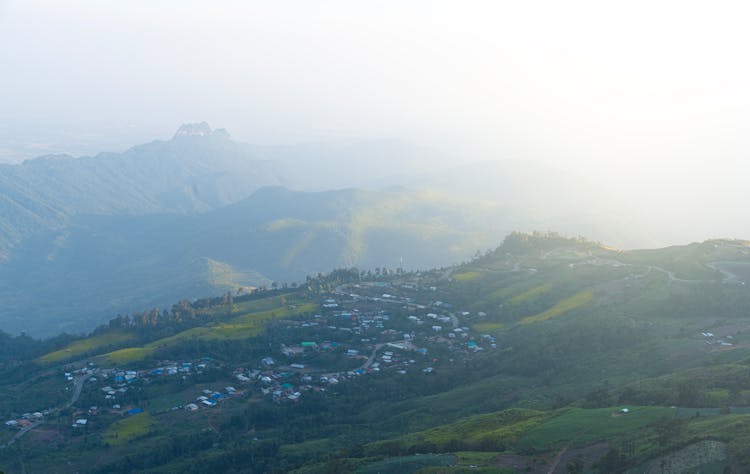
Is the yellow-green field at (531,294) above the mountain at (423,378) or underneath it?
above

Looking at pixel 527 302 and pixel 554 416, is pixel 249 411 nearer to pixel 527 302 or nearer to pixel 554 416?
pixel 554 416

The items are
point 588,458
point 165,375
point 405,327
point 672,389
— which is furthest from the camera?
point 405,327

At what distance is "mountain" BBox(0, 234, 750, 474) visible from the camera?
141 feet

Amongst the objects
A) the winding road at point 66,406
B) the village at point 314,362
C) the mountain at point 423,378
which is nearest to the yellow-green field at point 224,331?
the mountain at point 423,378

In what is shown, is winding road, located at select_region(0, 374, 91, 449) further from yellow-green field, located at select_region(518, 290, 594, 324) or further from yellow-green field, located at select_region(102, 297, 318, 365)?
yellow-green field, located at select_region(518, 290, 594, 324)

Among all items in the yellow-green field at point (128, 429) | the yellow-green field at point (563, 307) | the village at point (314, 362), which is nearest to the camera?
the yellow-green field at point (128, 429)

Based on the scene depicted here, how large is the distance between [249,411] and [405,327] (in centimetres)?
2873

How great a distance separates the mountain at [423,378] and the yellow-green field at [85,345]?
0.45 meters

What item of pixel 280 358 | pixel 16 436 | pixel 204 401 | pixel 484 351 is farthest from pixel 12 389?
pixel 484 351

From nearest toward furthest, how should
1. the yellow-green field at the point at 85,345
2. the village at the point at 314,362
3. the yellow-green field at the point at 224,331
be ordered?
1. the village at the point at 314,362
2. the yellow-green field at the point at 224,331
3. the yellow-green field at the point at 85,345

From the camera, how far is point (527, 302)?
308 ft

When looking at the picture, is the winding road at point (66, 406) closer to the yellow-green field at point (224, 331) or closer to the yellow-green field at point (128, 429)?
the yellow-green field at point (224, 331)

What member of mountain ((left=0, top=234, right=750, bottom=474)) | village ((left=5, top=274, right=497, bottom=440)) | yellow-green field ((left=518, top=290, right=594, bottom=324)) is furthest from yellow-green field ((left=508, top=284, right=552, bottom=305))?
village ((left=5, top=274, right=497, bottom=440))

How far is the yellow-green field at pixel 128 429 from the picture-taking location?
64.6 m
